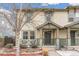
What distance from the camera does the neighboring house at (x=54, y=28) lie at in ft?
6.16

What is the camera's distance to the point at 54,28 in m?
1.88

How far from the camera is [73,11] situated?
192 centimetres

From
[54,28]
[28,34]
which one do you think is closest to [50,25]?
[54,28]

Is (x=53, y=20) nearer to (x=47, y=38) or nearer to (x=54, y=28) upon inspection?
(x=54, y=28)

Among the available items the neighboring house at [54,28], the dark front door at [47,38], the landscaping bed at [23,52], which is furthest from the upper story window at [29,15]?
the landscaping bed at [23,52]

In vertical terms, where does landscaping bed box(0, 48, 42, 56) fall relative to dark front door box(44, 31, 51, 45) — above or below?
below

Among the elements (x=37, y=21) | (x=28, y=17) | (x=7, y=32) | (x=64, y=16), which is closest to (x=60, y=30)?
(x=64, y=16)

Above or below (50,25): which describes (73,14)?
above

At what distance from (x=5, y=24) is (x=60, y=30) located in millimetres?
679

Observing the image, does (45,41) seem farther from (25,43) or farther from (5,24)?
(5,24)

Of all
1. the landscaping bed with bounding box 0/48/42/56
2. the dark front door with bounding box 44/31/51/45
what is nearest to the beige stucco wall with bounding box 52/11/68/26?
the dark front door with bounding box 44/31/51/45

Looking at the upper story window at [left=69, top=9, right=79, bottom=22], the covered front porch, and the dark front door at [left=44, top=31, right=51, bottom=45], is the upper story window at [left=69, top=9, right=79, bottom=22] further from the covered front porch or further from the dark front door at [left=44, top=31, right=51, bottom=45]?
the dark front door at [left=44, top=31, right=51, bottom=45]

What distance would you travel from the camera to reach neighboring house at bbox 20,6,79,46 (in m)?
1.88

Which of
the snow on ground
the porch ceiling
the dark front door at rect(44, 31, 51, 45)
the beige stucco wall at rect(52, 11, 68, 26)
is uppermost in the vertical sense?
the beige stucco wall at rect(52, 11, 68, 26)
